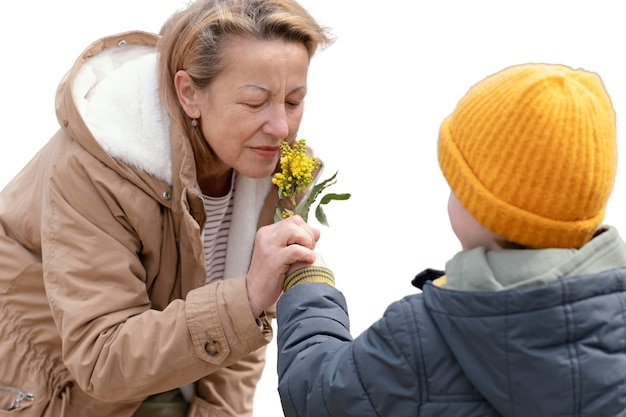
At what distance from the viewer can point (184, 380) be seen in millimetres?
2957

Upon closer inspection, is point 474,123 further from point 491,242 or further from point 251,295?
point 251,295

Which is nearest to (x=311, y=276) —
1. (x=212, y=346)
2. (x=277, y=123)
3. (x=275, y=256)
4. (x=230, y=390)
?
(x=275, y=256)

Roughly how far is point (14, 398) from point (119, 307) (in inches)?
22.5

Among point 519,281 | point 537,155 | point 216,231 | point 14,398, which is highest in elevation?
point 537,155

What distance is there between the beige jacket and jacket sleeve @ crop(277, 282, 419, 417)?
325mm

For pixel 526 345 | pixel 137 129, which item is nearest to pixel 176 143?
pixel 137 129

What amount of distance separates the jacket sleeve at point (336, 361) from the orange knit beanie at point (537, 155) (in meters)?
0.32

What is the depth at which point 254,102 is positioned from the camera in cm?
295

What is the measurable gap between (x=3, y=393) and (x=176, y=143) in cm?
99

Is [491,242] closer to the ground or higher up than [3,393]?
higher up

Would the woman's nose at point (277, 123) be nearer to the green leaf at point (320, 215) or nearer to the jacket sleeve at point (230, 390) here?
the green leaf at point (320, 215)

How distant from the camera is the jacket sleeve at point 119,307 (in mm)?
2838

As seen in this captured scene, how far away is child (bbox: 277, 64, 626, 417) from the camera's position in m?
2.06

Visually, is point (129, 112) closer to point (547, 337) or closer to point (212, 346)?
point (212, 346)
